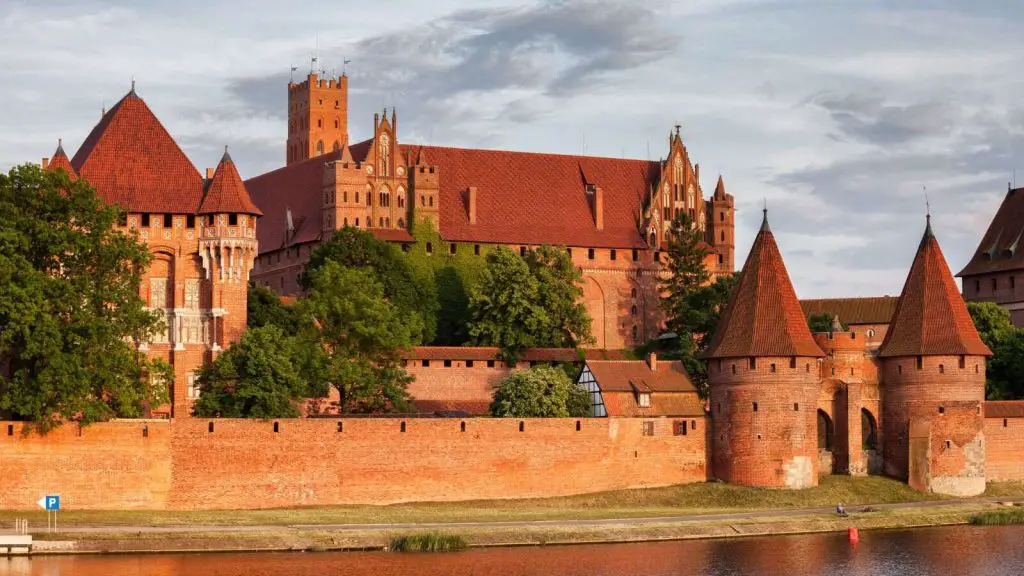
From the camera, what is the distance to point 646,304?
9250 centimetres

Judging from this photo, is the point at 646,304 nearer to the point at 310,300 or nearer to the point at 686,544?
the point at 310,300

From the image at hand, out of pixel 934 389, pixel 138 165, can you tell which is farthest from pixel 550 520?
pixel 138 165

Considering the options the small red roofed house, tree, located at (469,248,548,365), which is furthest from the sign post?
tree, located at (469,248,548,365)

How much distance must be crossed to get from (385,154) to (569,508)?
27151 millimetres

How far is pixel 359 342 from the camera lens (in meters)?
71.2

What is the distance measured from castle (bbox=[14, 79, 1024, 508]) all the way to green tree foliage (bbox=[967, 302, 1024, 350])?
7.74 meters

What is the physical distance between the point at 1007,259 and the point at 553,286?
73.6 feet

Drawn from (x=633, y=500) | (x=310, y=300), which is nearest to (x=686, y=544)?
(x=633, y=500)

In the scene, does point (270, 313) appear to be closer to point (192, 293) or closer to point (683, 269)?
point (192, 293)

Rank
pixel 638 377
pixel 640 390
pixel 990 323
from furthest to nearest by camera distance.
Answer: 1. pixel 990 323
2. pixel 638 377
3. pixel 640 390

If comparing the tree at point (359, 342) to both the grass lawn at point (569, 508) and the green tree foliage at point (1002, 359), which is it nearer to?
the grass lawn at point (569, 508)

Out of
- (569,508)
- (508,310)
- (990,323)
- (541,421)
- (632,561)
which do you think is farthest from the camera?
(990,323)

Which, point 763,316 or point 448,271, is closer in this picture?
point 763,316

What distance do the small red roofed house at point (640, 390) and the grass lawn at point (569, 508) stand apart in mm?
2851
